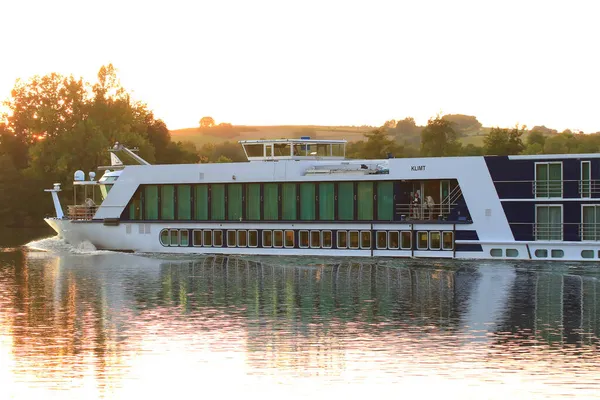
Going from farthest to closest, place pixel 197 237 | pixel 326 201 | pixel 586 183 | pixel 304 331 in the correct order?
pixel 197 237, pixel 326 201, pixel 586 183, pixel 304 331

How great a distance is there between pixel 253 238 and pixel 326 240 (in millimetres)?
4477

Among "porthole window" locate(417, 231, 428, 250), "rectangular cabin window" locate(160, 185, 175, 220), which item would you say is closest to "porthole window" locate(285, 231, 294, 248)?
"porthole window" locate(417, 231, 428, 250)

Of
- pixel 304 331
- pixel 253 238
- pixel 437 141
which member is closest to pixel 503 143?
pixel 437 141

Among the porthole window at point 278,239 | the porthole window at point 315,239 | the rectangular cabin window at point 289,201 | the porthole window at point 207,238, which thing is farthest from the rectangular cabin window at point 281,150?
the porthole window at point 207,238

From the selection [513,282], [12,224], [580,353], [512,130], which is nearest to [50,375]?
[580,353]

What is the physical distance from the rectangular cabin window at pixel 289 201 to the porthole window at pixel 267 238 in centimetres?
120

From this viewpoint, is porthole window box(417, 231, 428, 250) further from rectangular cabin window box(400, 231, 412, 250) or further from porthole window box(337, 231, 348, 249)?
porthole window box(337, 231, 348, 249)

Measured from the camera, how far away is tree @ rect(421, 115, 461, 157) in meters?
166

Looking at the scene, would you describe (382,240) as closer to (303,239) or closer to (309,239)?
(309,239)

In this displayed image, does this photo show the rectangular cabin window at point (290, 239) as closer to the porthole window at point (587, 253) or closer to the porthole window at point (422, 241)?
the porthole window at point (422, 241)

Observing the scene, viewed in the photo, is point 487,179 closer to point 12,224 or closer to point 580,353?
point 580,353

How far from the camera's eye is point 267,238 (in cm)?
5894

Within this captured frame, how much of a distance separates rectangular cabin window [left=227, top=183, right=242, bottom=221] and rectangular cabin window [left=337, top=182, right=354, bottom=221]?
20.0ft

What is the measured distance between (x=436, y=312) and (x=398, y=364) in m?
9.95
